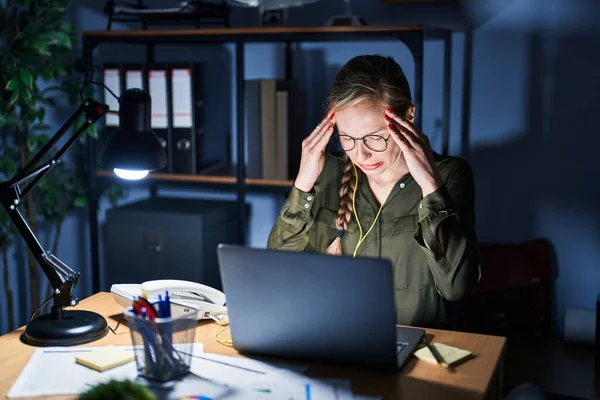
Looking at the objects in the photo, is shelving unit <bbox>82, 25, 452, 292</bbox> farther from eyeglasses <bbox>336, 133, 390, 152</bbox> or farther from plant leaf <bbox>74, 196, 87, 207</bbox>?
eyeglasses <bbox>336, 133, 390, 152</bbox>

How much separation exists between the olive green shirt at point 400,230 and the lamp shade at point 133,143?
0.44m

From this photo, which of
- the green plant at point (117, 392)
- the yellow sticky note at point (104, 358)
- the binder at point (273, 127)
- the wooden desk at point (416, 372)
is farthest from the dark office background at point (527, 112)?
the green plant at point (117, 392)

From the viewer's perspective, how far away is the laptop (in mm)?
1263

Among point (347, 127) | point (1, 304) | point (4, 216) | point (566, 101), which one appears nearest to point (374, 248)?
point (347, 127)

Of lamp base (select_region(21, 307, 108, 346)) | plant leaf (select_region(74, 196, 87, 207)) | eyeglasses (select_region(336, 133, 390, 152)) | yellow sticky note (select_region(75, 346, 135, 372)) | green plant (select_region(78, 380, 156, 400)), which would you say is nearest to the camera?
green plant (select_region(78, 380, 156, 400))

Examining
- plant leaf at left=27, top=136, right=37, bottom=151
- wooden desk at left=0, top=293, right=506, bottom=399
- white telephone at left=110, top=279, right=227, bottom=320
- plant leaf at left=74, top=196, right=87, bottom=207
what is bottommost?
wooden desk at left=0, top=293, right=506, bottom=399

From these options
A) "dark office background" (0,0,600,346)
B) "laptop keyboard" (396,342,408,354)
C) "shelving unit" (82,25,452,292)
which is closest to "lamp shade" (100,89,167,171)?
"laptop keyboard" (396,342,408,354)

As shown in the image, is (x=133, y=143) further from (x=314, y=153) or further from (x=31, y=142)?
(x=31, y=142)

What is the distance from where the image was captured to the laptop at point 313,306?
1263 mm

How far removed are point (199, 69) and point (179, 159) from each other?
33 cm

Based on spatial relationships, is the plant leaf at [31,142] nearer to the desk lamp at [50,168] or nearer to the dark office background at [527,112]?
the dark office background at [527,112]

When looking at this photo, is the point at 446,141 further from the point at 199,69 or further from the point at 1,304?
the point at 1,304

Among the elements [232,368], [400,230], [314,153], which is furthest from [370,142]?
[232,368]

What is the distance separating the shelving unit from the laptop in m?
1.21
